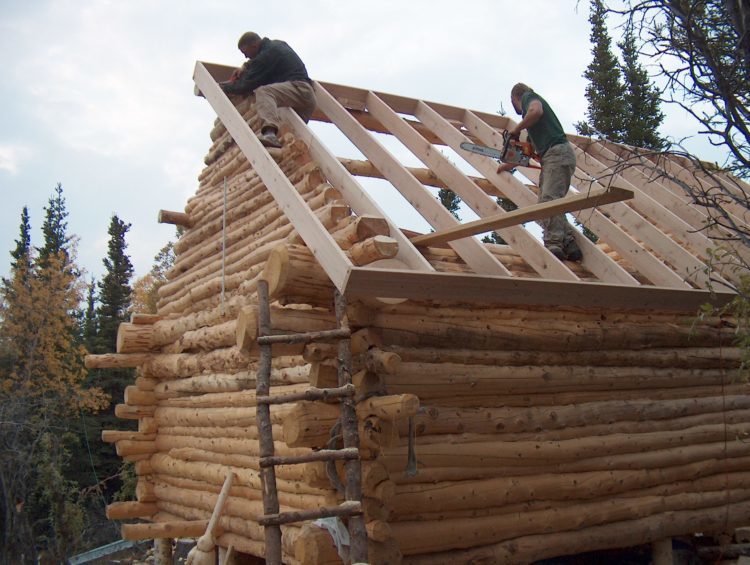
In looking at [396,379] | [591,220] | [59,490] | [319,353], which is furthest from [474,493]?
[59,490]

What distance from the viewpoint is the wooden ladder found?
199 inches

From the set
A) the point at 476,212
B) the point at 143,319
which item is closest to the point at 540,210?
the point at 476,212

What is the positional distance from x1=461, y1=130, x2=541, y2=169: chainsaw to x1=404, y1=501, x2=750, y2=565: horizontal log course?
4.17 m

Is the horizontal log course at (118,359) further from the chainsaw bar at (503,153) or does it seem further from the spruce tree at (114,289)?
the spruce tree at (114,289)

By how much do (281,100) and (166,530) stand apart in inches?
189

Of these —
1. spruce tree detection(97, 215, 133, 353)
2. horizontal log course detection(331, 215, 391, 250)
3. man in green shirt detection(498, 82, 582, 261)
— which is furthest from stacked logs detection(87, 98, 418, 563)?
spruce tree detection(97, 215, 133, 353)

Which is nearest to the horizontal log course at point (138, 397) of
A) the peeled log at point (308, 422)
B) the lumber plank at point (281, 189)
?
the lumber plank at point (281, 189)

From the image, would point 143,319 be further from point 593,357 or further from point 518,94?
point 593,357

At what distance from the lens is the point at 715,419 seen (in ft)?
26.6

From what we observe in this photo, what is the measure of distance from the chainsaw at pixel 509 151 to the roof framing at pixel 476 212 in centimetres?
15

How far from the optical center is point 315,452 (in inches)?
205

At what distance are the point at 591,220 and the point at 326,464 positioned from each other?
442 cm

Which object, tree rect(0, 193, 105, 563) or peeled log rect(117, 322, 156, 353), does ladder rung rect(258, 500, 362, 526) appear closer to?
peeled log rect(117, 322, 156, 353)

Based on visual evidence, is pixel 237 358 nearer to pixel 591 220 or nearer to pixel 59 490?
pixel 591 220
